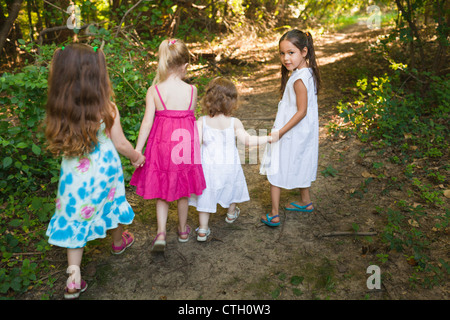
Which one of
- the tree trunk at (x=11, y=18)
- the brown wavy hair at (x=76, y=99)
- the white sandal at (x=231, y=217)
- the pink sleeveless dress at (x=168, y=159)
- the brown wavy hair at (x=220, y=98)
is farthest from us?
the tree trunk at (x=11, y=18)

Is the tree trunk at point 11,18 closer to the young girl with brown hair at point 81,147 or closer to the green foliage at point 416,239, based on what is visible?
the young girl with brown hair at point 81,147

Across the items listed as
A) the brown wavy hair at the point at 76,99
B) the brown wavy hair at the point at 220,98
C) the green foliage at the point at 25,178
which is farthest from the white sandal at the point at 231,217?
the brown wavy hair at the point at 76,99

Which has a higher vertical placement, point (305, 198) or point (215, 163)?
point (215, 163)

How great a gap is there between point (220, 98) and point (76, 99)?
→ 1.16 meters

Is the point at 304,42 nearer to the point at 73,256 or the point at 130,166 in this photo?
the point at 130,166

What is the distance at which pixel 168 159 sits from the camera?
2.72 meters

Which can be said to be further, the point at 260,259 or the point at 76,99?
the point at 260,259

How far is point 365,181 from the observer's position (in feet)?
12.3

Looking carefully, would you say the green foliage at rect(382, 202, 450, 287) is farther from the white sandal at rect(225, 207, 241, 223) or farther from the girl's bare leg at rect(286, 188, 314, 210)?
the white sandal at rect(225, 207, 241, 223)

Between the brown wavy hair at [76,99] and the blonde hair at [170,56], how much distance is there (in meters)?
0.55

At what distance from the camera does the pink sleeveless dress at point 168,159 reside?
271 cm

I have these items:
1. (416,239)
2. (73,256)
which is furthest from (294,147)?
(73,256)
